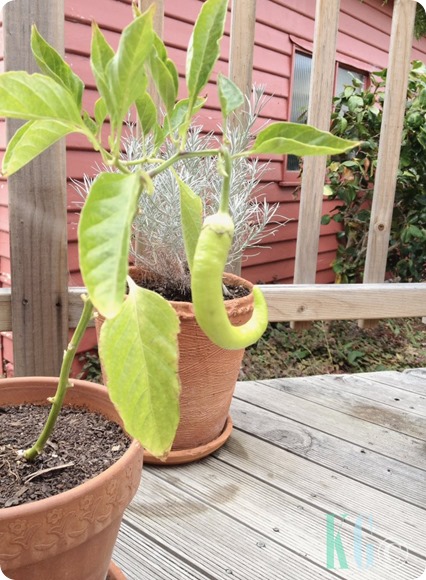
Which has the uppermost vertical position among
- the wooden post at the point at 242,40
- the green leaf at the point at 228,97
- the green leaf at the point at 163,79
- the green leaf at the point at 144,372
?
the wooden post at the point at 242,40

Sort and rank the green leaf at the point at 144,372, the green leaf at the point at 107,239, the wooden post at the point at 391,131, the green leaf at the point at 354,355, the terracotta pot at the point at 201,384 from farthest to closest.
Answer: the green leaf at the point at 354,355
the wooden post at the point at 391,131
the terracotta pot at the point at 201,384
the green leaf at the point at 144,372
the green leaf at the point at 107,239

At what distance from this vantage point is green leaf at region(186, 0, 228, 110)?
48 cm

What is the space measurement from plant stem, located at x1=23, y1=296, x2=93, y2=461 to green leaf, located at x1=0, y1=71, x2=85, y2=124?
0.62ft

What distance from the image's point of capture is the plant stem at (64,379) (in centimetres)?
58

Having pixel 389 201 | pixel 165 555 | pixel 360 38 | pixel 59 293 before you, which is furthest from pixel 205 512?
pixel 360 38

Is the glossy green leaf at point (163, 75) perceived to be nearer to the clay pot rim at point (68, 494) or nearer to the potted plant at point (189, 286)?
the clay pot rim at point (68, 494)

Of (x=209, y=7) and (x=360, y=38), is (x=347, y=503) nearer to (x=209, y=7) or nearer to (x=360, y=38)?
(x=209, y=7)

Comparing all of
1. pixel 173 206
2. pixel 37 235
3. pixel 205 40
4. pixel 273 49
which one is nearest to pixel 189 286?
pixel 173 206

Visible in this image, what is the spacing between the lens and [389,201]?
5.33 ft

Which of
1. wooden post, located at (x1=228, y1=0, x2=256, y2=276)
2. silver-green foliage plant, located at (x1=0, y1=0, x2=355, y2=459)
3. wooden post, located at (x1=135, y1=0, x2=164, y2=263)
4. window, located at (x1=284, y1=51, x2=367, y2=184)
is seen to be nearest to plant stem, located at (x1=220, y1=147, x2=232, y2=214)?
silver-green foliage plant, located at (x1=0, y1=0, x2=355, y2=459)

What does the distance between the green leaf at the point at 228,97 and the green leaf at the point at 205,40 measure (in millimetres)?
24

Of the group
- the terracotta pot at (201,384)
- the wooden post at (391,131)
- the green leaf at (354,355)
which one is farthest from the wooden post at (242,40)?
the green leaf at (354,355)

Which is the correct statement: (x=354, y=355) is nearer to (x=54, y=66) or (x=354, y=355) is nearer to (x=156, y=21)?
→ (x=156, y=21)

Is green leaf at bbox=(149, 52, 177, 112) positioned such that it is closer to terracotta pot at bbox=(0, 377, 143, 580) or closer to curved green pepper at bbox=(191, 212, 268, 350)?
curved green pepper at bbox=(191, 212, 268, 350)
